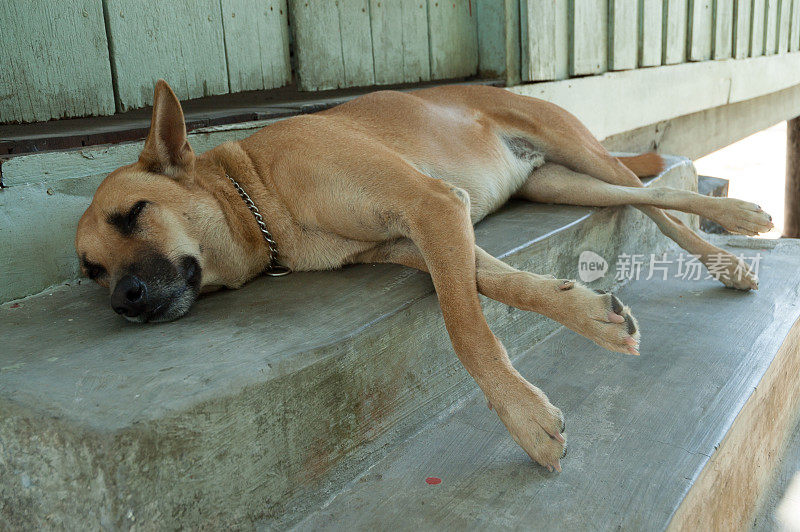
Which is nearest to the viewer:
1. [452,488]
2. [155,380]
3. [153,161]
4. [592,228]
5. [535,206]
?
[155,380]

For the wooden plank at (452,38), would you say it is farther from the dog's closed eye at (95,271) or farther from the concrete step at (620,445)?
the dog's closed eye at (95,271)

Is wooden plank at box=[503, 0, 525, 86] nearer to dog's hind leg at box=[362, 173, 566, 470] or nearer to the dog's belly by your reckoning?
the dog's belly

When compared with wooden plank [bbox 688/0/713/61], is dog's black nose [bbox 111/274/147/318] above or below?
below

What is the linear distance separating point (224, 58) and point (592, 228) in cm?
185

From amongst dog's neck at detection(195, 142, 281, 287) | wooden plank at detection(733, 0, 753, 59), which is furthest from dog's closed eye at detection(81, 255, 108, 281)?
wooden plank at detection(733, 0, 753, 59)

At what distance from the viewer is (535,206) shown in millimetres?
3326

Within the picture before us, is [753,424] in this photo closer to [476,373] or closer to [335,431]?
[476,373]

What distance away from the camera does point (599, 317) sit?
1.85 m

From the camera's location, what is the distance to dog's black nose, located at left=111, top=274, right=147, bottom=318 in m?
1.97

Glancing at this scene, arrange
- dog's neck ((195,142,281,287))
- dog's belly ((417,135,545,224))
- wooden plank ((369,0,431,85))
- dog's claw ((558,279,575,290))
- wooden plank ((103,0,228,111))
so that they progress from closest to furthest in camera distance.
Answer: dog's claw ((558,279,575,290)) < dog's neck ((195,142,281,287)) < wooden plank ((103,0,228,111)) < dog's belly ((417,135,545,224)) < wooden plank ((369,0,431,85))

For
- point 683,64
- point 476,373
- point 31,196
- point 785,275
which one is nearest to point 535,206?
point 785,275

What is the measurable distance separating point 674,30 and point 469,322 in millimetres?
4458

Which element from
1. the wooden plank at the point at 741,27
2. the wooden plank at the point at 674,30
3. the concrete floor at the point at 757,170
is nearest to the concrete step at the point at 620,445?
the wooden plank at the point at 674,30

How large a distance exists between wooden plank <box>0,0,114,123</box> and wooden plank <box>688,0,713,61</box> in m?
4.73
